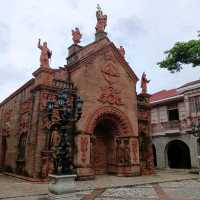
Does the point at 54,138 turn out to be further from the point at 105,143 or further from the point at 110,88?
the point at 110,88

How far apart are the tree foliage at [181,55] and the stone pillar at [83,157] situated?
6.79 meters

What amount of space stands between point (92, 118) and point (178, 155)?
15027 millimetres

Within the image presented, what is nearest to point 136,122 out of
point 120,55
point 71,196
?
point 120,55

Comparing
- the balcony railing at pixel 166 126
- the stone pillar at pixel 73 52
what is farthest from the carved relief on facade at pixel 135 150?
the balcony railing at pixel 166 126

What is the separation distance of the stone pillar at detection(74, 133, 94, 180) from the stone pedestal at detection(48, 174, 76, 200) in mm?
5606

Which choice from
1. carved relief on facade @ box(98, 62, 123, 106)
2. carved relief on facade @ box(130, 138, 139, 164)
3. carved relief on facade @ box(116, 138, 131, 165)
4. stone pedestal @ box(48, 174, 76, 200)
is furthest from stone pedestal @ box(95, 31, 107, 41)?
stone pedestal @ box(48, 174, 76, 200)

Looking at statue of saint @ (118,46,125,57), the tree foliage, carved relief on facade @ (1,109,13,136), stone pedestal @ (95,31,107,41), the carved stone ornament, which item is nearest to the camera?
the tree foliage

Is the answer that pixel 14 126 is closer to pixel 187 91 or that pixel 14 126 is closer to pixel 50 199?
pixel 50 199

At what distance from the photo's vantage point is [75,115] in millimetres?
9617

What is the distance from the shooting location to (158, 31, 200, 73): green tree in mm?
13336

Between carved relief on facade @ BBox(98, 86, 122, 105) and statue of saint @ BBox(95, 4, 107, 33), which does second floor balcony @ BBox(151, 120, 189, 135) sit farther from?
statue of saint @ BBox(95, 4, 107, 33)

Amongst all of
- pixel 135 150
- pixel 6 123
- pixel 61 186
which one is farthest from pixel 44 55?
pixel 61 186

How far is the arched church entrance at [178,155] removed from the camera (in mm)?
24919

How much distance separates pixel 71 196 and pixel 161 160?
1865 centimetres
